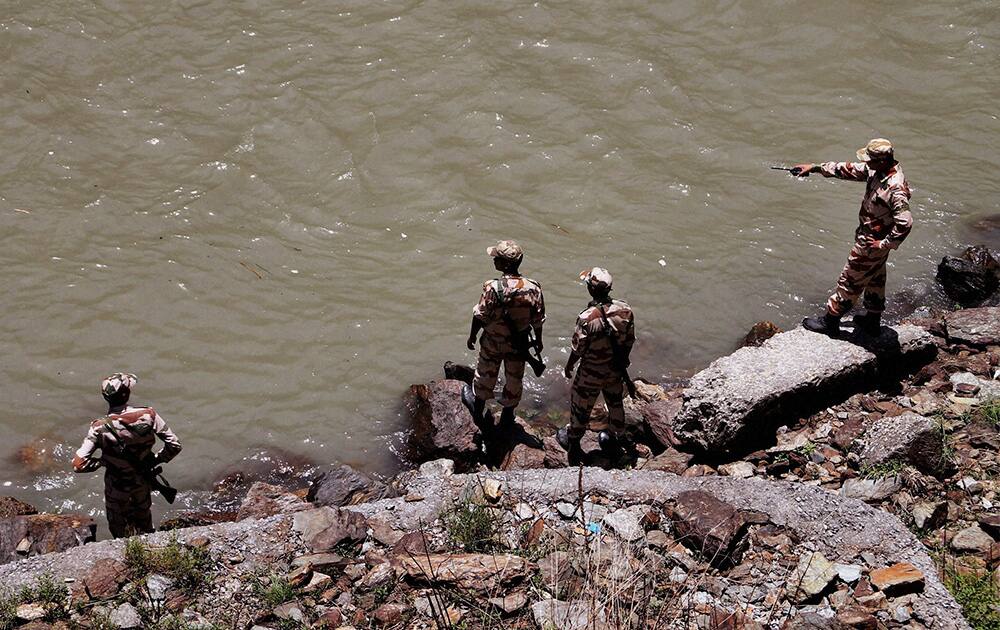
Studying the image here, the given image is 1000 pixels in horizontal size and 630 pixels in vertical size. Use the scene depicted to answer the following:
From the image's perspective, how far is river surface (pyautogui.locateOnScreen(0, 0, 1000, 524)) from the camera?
9.74 m

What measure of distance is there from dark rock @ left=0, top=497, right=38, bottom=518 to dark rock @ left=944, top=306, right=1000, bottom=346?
925 cm

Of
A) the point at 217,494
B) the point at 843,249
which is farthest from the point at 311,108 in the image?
the point at 843,249

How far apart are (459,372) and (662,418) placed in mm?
2298

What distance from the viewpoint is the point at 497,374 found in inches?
341

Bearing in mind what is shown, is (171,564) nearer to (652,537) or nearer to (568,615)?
(568,615)

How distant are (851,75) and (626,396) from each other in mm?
7711

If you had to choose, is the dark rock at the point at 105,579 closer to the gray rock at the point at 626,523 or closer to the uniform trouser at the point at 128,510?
the uniform trouser at the point at 128,510

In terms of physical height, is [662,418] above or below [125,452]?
below

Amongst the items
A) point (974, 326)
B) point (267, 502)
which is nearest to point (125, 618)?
point (267, 502)

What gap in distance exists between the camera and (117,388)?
6988 mm

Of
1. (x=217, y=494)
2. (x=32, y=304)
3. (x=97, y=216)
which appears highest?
(x=97, y=216)

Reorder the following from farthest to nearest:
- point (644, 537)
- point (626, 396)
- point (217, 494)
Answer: point (626, 396) < point (217, 494) < point (644, 537)

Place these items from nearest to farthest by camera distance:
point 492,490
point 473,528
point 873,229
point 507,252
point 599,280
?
1. point 473,528
2. point 492,490
3. point 599,280
4. point 507,252
5. point 873,229

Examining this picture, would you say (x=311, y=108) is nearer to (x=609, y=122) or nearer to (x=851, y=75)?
(x=609, y=122)
